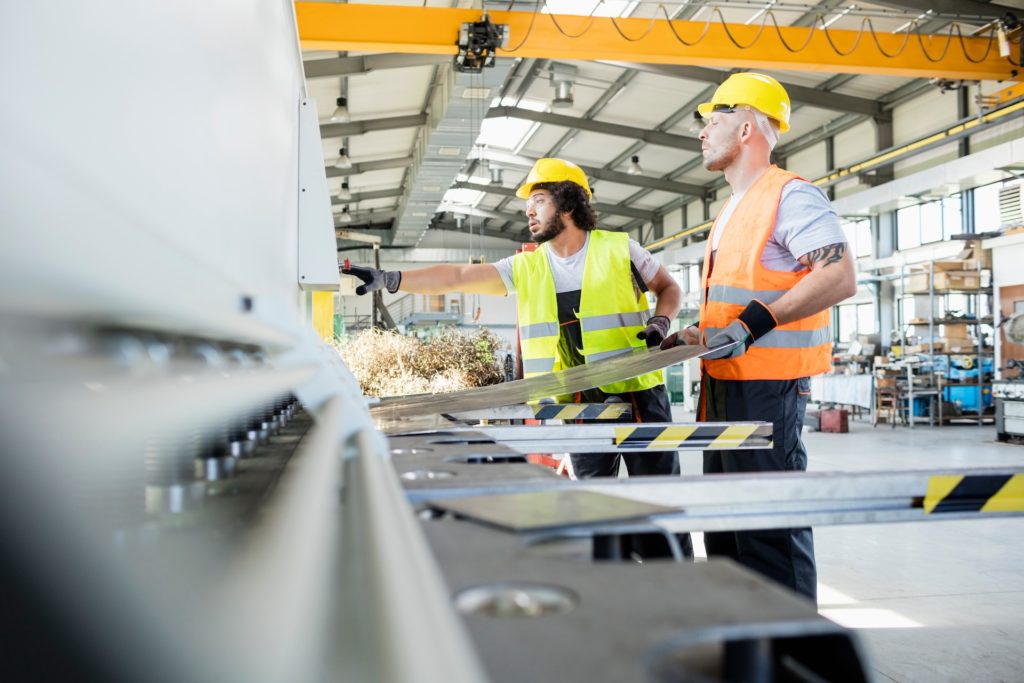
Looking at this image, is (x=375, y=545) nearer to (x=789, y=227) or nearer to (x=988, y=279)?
(x=789, y=227)

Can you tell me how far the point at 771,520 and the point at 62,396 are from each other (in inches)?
31.7

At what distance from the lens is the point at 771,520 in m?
0.89

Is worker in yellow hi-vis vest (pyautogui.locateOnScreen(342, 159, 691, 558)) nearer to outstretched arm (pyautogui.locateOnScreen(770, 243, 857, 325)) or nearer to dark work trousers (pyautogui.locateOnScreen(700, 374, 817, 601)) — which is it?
dark work trousers (pyautogui.locateOnScreen(700, 374, 817, 601))

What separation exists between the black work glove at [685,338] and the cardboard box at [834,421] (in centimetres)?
822

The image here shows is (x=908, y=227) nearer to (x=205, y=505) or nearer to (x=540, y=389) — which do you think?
(x=540, y=389)

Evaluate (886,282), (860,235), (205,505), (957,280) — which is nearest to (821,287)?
(205,505)

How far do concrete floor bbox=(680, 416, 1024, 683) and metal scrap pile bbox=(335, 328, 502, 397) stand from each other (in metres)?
3.12

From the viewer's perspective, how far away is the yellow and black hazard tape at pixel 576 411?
229cm

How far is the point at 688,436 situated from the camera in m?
1.75

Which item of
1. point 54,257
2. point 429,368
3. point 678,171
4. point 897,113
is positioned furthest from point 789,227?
point 678,171

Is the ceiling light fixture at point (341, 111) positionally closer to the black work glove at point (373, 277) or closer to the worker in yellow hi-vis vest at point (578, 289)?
the worker in yellow hi-vis vest at point (578, 289)

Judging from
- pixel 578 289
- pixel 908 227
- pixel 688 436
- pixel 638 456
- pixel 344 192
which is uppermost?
pixel 344 192

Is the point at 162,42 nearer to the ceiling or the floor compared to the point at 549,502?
nearer to the ceiling

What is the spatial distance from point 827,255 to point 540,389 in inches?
35.2
